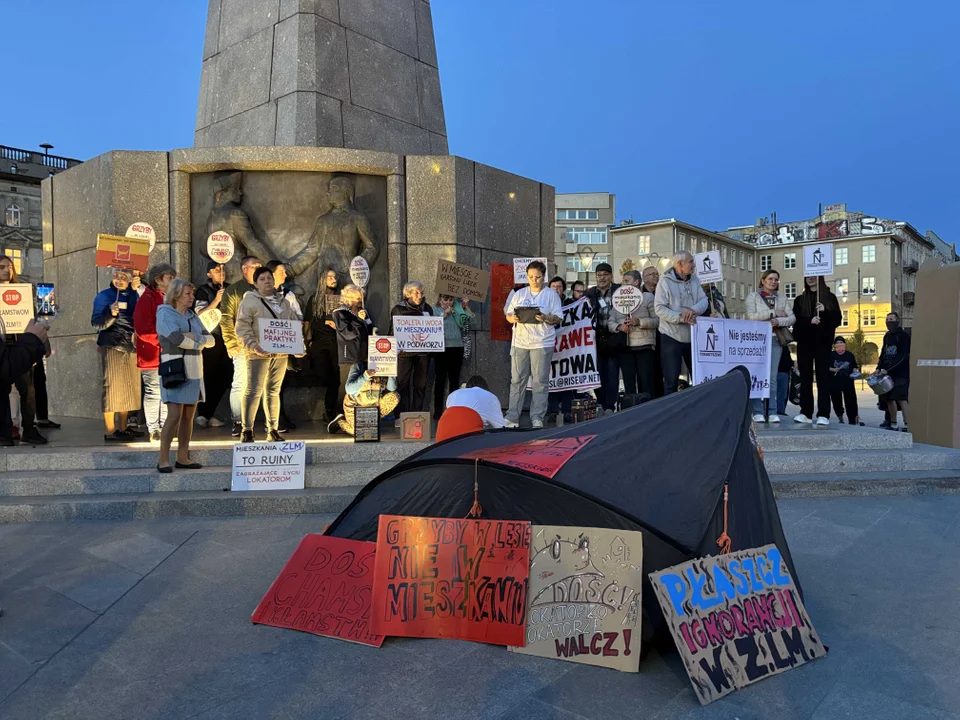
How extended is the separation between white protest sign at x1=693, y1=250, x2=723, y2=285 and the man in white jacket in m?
0.42

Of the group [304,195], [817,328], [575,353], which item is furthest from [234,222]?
[817,328]

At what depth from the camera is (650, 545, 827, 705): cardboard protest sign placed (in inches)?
120

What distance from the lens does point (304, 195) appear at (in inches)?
364

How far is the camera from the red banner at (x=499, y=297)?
9.47 m

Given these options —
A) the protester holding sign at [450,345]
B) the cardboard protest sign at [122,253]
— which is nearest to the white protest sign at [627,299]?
the protester holding sign at [450,345]

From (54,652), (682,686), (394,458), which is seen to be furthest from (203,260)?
(682,686)

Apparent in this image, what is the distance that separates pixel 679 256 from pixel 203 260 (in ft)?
19.5

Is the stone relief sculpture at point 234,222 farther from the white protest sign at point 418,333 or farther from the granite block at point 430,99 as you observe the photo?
the granite block at point 430,99

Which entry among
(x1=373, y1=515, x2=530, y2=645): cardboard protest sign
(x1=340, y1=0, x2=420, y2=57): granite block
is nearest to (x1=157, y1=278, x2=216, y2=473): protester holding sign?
(x1=373, y1=515, x2=530, y2=645): cardboard protest sign

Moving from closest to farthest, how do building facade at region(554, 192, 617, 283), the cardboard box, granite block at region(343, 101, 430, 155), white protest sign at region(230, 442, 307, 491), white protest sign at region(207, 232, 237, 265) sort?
white protest sign at region(230, 442, 307, 491), white protest sign at region(207, 232, 237, 265), the cardboard box, granite block at region(343, 101, 430, 155), building facade at region(554, 192, 617, 283)

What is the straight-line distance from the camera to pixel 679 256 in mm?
7617

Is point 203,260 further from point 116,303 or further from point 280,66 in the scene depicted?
point 280,66

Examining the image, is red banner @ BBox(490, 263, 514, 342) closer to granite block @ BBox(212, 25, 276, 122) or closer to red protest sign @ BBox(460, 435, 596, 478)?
granite block @ BBox(212, 25, 276, 122)

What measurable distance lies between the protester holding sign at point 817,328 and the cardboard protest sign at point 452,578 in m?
6.29
